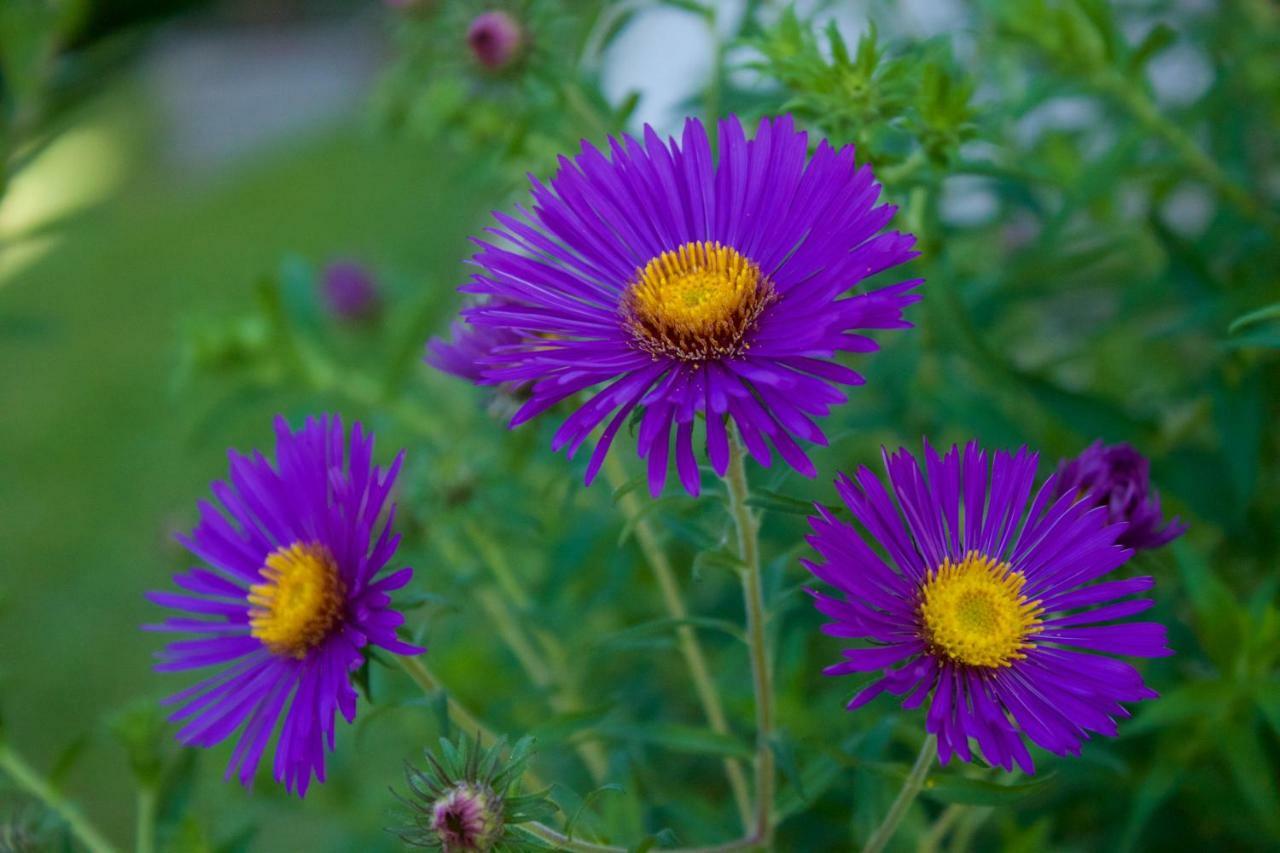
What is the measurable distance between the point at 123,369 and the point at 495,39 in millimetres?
2273

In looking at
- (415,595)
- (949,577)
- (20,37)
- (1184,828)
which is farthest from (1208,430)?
(20,37)

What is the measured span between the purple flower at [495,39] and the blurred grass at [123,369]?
23 cm

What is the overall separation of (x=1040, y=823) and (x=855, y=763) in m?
0.17

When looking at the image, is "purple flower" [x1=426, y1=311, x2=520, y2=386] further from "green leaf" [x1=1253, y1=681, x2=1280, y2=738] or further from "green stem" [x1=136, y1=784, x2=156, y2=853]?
"green leaf" [x1=1253, y1=681, x2=1280, y2=738]

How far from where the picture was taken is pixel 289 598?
0.56m

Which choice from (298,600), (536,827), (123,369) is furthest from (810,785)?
(123,369)

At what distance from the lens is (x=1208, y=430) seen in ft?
3.39

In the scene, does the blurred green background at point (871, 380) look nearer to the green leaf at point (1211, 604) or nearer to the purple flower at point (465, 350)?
the green leaf at point (1211, 604)

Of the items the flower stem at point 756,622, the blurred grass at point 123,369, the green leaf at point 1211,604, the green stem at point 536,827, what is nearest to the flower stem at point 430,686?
the green stem at point 536,827

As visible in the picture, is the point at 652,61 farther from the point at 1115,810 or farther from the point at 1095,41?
the point at 1115,810

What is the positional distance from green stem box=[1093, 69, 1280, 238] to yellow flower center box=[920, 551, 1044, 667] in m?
0.46

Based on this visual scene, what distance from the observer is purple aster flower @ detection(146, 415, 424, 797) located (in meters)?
0.51

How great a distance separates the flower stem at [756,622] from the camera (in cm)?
49

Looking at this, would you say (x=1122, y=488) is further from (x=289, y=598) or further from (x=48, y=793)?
(x=48, y=793)
